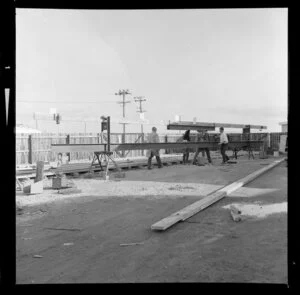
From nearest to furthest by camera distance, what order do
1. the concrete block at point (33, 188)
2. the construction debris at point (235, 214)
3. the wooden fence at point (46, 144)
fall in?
the construction debris at point (235, 214) < the concrete block at point (33, 188) < the wooden fence at point (46, 144)

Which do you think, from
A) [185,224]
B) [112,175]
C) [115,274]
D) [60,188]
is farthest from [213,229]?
[112,175]

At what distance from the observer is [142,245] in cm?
485

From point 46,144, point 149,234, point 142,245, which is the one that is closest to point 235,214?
point 149,234

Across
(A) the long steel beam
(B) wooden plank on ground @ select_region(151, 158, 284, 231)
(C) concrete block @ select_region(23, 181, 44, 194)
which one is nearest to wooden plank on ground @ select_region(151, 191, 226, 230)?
(B) wooden plank on ground @ select_region(151, 158, 284, 231)

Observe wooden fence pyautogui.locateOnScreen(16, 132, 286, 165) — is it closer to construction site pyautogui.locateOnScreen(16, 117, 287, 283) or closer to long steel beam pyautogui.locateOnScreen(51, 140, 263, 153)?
long steel beam pyautogui.locateOnScreen(51, 140, 263, 153)

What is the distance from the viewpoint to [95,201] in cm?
820

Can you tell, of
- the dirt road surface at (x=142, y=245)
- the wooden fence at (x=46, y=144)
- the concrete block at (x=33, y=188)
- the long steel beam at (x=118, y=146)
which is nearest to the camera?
the dirt road surface at (x=142, y=245)

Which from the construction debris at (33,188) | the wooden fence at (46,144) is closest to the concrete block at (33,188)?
the construction debris at (33,188)

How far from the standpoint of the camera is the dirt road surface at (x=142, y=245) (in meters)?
3.82

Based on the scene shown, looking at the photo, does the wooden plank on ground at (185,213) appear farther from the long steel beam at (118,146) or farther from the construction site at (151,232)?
the long steel beam at (118,146)

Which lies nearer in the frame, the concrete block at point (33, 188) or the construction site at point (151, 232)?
the construction site at point (151, 232)

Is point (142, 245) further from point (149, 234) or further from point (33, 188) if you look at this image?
point (33, 188)

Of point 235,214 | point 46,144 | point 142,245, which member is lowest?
point 142,245
